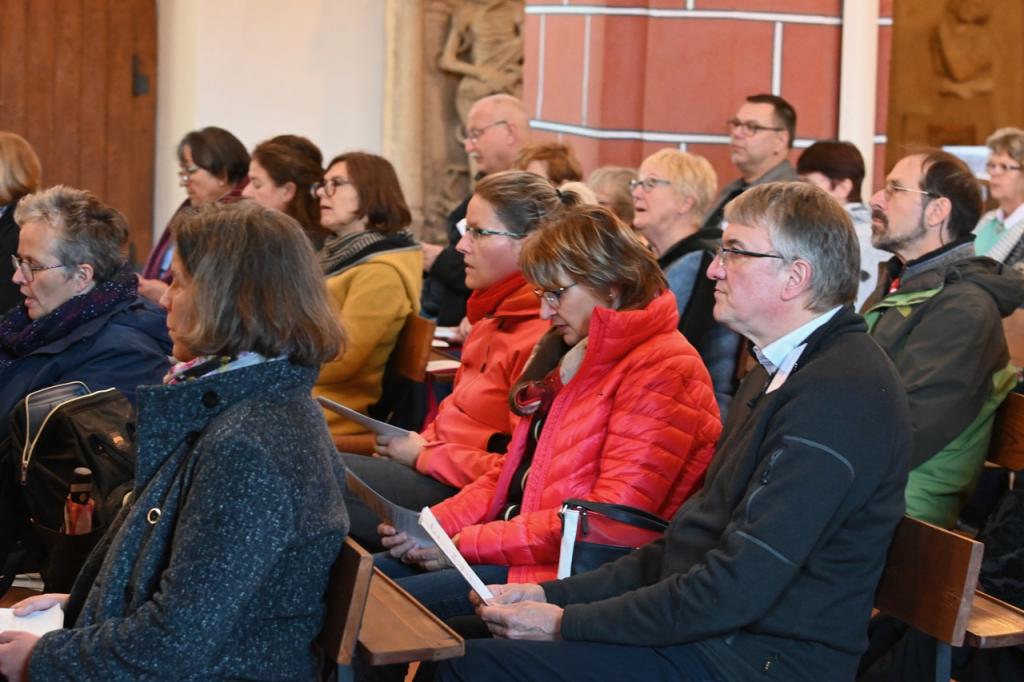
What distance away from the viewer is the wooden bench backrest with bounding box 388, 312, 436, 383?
4039mm

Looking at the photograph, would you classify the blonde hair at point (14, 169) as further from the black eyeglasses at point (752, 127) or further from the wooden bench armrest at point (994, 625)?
the wooden bench armrest at point (994, 625)

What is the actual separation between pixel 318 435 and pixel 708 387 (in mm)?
1043

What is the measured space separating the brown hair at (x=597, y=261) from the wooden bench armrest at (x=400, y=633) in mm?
837

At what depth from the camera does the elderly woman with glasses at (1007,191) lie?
5609 millimetres

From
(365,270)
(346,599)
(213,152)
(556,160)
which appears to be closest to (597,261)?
(346,599)

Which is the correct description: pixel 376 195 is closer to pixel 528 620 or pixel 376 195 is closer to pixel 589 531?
pixel 589 531

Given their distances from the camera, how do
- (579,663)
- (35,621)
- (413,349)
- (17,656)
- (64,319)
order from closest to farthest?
(17,656)
(35,621)
(579,663)
(64,319)
(413,349)

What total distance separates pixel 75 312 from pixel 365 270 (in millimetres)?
1162

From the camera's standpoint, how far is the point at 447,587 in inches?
112

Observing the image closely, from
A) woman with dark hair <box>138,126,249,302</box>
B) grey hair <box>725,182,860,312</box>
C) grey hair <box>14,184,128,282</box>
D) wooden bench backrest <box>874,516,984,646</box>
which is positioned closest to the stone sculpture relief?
woman with dark hair <box>138,126,249,302</box>

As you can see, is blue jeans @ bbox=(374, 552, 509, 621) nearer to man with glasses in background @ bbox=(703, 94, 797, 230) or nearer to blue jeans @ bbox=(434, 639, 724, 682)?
blue jeans @ bbox=(434, 639, 724, 682)

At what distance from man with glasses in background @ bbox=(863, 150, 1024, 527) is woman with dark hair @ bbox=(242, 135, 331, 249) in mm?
2149

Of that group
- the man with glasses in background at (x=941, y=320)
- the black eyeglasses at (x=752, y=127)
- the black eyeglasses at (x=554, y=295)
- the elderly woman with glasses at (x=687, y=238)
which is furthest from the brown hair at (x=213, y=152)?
the black eyeglasses at (x=554, y=295)

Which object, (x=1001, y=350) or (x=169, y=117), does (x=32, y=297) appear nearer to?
(x=1001, y=350)
